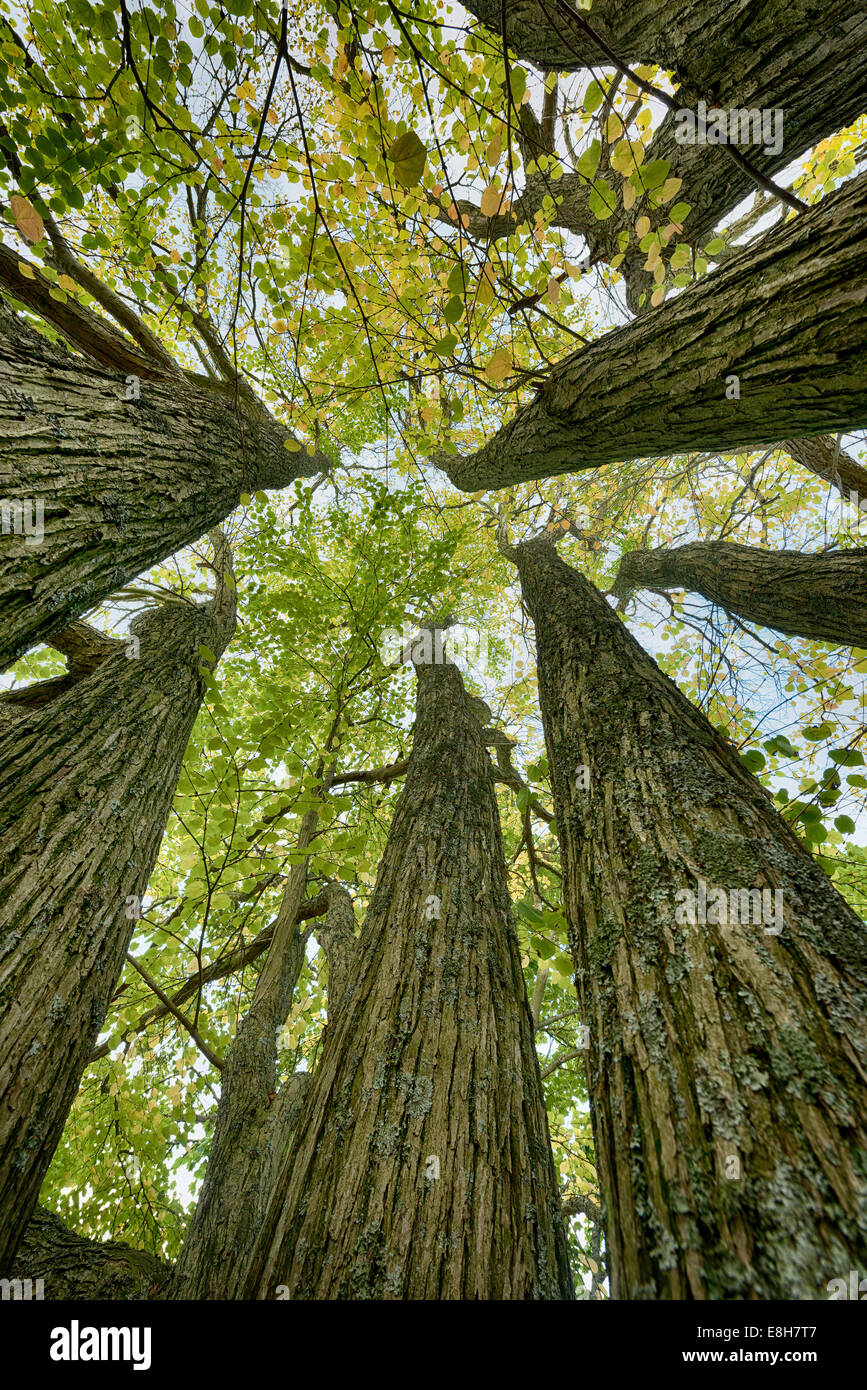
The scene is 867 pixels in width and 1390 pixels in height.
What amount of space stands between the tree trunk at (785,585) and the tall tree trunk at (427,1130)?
3457mm

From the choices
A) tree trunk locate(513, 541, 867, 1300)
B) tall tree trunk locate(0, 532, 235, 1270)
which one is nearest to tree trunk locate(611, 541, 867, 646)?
tree trunk locate(513, 541, 867, 1300)

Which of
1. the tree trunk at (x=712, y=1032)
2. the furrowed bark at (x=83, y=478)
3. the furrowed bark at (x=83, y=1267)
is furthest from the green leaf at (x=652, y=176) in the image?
the furrowed bark at (x=83, y=1267)

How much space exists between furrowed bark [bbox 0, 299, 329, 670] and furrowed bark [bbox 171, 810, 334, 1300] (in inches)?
120

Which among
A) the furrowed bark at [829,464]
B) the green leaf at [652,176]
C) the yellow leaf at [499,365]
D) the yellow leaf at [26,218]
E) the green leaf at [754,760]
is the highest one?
the furrowed bark at [829,464]

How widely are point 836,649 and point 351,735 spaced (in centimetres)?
556

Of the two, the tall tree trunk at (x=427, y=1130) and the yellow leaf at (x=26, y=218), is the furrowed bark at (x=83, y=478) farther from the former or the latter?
the tall tree trunk at (x=427, y=1130)

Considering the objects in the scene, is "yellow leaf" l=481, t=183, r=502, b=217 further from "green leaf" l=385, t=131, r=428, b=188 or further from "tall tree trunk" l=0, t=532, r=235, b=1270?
"tall tree trunk" l=0, t=532, r=235, b=1270

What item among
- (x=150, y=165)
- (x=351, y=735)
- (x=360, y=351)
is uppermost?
(x=360, y=351)

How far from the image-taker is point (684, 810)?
1882mm

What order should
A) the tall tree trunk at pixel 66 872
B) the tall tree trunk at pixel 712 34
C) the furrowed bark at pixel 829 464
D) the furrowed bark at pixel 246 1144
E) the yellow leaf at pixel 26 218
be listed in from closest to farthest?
the tall tree trunk at pixel 66 872 → the yellow leaf at pixel 26 218 → the furrowed bark at pixel 246 1144 → the tall tree trunk at pixel 712 34 → the furrowed bark at pixel 829 464

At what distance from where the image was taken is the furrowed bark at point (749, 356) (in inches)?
63.7

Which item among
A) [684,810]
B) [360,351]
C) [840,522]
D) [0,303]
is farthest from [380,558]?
[684,810]

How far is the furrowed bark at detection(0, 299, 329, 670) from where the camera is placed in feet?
6.42
